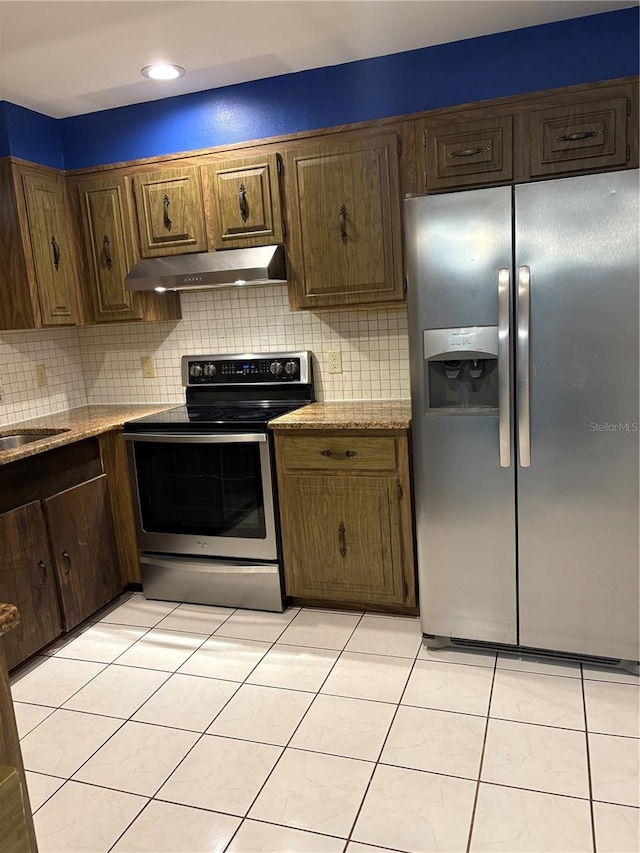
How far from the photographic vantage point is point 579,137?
247 cm

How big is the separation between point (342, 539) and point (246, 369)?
1116 mm

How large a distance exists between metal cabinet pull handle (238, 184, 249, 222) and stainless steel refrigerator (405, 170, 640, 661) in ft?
3.14

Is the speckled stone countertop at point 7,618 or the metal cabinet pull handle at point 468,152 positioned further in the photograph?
the metal cabinet pull handle at point 468,152

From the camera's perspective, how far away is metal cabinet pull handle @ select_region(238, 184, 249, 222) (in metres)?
2.98

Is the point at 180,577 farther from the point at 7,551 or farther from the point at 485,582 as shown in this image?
the point at 485,582

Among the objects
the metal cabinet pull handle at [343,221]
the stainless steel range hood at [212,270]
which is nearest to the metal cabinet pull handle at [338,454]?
the stainless steel range hood at [212,270]

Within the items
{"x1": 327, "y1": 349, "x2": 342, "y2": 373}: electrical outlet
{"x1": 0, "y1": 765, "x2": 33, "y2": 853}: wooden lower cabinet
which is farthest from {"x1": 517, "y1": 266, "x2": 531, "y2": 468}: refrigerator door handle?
{"x1": 0, "y1": 765, "x2": 33, "y2": 853}: wooden lower cabinet

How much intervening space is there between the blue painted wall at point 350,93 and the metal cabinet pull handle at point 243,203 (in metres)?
0.27

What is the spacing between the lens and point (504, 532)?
242 cm

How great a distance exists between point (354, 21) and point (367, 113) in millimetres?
446

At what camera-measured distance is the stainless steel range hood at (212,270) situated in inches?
115

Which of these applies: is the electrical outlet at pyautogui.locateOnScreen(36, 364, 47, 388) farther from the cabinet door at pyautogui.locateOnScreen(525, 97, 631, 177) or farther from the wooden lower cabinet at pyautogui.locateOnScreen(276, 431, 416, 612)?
the cabinet door at pyautogui.locateOnScreen(525, 97, 631, 177)

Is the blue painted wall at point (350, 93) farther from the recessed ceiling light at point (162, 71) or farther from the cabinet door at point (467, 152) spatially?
the recessed ceiling light at point (162, 71)

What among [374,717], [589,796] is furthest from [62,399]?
[589,796]
